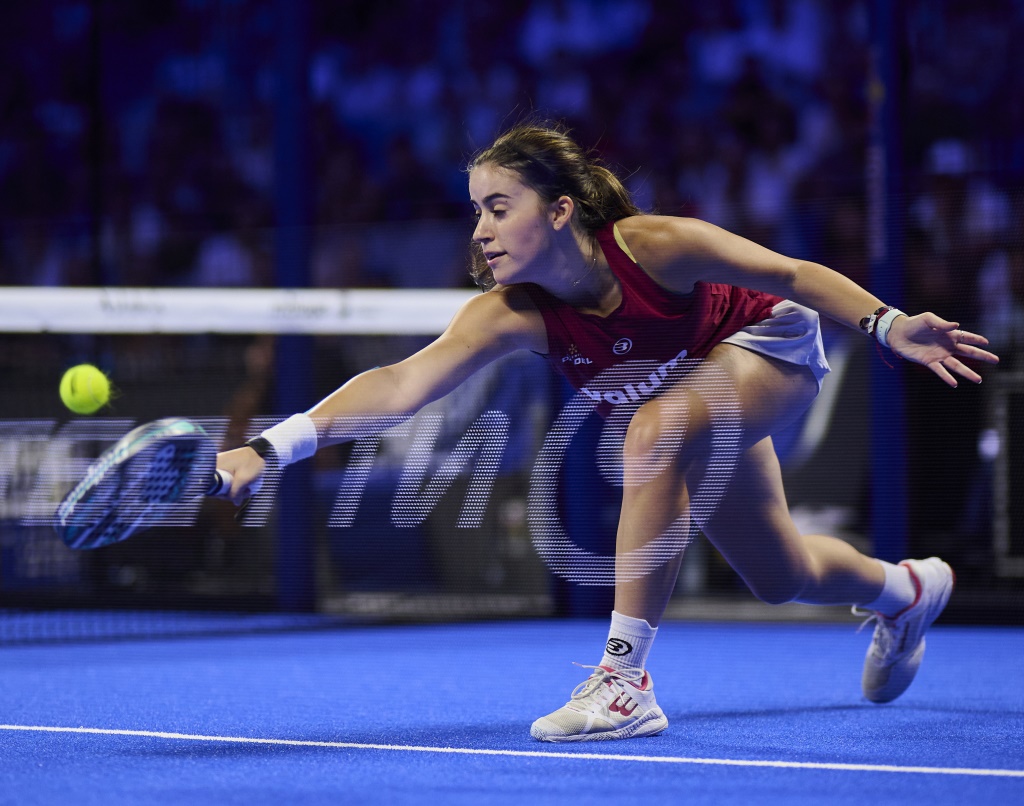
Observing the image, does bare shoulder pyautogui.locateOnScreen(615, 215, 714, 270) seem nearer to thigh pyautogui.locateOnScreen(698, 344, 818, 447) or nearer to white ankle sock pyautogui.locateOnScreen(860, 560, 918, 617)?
thigh pyautogui.locateOnScreen(698, 344, 818, 447)

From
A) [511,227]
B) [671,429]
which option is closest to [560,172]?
[511,227]

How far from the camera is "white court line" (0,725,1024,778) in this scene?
2.67 metres

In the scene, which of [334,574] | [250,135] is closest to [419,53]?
[250,135]

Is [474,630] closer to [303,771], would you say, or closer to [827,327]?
[827,327]

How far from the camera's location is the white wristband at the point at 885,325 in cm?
294

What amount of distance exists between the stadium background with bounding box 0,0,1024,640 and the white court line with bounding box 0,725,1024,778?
291cm

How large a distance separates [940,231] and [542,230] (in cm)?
381

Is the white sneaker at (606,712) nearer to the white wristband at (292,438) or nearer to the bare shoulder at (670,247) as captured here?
the white wristband at (292,438)

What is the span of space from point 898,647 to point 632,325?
1.28m

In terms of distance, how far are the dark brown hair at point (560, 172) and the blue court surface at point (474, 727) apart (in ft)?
4.17

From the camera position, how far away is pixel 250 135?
33.9 ft

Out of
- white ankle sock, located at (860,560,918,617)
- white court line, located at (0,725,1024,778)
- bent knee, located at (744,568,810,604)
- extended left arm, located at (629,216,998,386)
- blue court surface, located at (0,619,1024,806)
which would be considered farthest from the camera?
white ankle sock, located at (860,560,918,617)

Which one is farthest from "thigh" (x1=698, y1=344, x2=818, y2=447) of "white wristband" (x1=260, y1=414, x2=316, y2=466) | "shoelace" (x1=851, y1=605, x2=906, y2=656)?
"white wristband" (x1=260, y1=414, x2=316, y2=466)

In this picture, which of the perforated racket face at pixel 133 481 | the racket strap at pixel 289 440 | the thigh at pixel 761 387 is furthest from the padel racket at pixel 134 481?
the thigh at pixel 761 387
